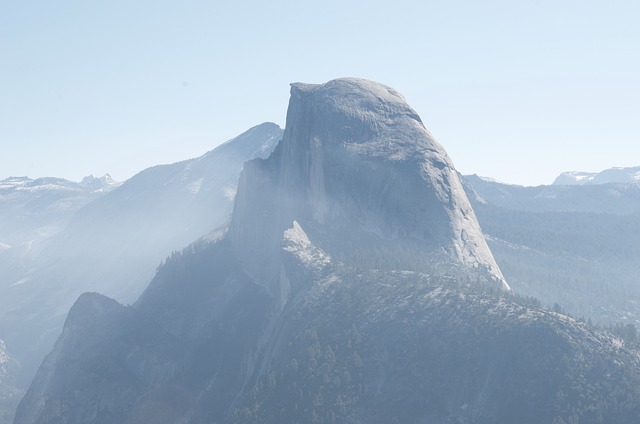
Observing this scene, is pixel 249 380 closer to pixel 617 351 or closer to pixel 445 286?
pixel 445 286

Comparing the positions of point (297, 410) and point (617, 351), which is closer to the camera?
point (617, 351)

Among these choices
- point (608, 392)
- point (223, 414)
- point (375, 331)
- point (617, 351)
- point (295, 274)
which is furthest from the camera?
point (295, 274)

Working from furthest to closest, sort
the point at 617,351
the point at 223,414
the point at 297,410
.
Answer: the point at 223,414, the point at 297,410, the point at 617,351

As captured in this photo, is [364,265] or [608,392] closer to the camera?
[608,392]

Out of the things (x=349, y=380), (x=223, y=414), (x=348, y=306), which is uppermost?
(x=348, y=306)

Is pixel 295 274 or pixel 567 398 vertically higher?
pixel 295 274

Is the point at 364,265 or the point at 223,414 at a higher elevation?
the point at 364,265

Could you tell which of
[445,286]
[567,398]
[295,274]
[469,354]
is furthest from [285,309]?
[567,398]

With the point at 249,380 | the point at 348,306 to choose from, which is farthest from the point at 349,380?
the point at 249,380

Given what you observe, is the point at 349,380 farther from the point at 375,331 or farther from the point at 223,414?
the point at 223,414
